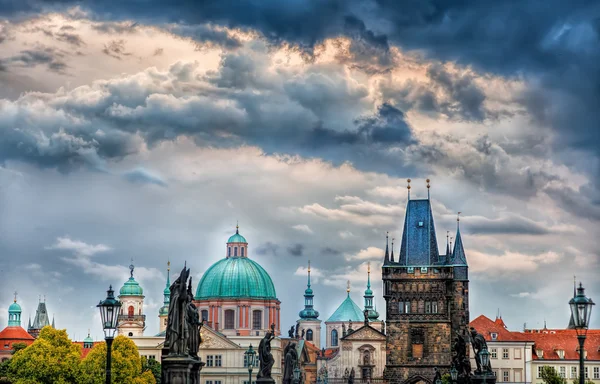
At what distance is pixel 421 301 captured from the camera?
124m

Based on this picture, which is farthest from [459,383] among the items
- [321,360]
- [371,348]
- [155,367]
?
[321,360]

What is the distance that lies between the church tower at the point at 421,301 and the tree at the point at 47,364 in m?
35.2

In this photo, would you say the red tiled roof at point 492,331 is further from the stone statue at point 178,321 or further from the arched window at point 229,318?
the stone statue at point 178,321

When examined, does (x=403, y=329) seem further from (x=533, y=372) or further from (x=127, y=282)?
(x=127, y=282)

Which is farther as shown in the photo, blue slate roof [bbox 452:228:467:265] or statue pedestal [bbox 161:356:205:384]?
blue slate roof [bbox 452:228:467:265]

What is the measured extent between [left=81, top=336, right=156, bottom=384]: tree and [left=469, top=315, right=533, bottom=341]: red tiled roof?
35.6 meters

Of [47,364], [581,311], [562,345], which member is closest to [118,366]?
[47,364]

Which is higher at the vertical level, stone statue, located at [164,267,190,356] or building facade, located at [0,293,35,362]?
building facade, located at [0,293,35,362]

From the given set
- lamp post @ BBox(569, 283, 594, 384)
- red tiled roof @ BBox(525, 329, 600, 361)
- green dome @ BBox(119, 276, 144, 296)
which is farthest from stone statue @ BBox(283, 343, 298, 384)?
green dome @ BBox(119, 276, 144, 296)

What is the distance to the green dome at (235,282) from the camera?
15900cm

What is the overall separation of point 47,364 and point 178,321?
254 feet

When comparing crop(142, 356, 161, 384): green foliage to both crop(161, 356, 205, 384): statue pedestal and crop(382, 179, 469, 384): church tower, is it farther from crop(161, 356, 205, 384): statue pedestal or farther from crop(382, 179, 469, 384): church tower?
crop(161, 356, 205, 384): statue pedestal

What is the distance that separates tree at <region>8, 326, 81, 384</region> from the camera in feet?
333

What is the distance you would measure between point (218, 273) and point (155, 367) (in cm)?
3229
